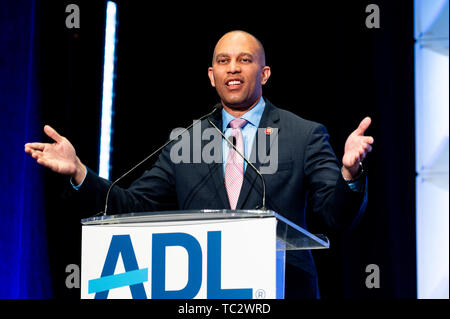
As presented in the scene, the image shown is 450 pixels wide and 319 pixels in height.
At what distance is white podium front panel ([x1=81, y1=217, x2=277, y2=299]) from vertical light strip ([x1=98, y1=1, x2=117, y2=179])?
173 cm

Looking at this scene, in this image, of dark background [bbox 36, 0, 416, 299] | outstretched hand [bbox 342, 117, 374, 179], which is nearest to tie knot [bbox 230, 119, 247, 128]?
outstretched hand [bbox 342, 117, 374, 179]

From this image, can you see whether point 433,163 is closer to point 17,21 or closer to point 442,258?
point 442,258

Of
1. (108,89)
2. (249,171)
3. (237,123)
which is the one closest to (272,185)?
(249,171)

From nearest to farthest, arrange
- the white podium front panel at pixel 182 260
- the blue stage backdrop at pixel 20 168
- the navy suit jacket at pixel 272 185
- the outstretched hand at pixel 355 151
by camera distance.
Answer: the white podium front panel at pixel 182 260, the outstretched hand at pixel 355 151, the navy suit jacket at pixel 272 185, the blue stage backdrop at pixel 20 168

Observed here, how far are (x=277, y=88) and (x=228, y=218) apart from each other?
1.78 meters

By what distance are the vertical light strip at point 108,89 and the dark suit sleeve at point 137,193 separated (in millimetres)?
920

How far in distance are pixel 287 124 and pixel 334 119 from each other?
0.90 m

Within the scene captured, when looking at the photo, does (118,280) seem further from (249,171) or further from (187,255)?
(249,171)

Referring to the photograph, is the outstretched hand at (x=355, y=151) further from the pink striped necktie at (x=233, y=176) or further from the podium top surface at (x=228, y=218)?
the pink striped necktie at (x=233, y=176)

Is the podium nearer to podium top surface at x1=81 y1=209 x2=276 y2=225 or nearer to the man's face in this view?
podium top surface at x1=81 y1=209 x2=276 y2=225

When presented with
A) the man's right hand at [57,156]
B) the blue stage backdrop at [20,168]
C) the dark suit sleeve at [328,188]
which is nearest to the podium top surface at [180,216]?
the man's right hand at [57,156]

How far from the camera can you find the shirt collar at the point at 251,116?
2.68 metres
